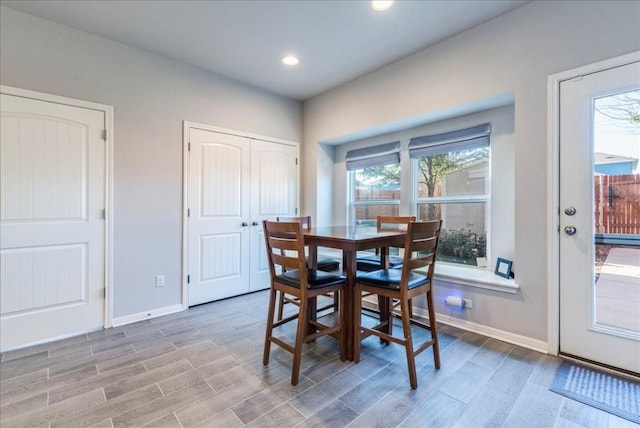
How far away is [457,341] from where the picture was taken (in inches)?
92.7

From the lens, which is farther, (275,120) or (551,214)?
(275,120)

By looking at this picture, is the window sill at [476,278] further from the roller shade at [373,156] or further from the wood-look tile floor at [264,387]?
the roller shade at [373,156]

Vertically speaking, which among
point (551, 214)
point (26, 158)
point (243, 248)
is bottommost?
point (243, 248)

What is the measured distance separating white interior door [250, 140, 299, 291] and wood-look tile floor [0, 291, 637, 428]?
4.67 ft

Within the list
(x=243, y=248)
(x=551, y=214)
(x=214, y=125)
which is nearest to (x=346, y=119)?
(x=214, y=125)

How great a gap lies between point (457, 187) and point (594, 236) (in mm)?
1268

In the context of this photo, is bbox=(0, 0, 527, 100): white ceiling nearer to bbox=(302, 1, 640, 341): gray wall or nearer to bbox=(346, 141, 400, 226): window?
bbox=(302, 1, 640, 341): gray wall

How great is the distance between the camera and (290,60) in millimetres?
3094

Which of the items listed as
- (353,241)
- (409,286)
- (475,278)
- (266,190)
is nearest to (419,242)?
(409,286)

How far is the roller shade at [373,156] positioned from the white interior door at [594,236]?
66.3 inches

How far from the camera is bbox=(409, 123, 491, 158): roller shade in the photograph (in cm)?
280

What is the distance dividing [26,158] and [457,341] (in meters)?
3.72

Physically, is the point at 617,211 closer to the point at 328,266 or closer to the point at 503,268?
the point at 503,268

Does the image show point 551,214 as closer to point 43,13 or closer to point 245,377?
point 245,377
